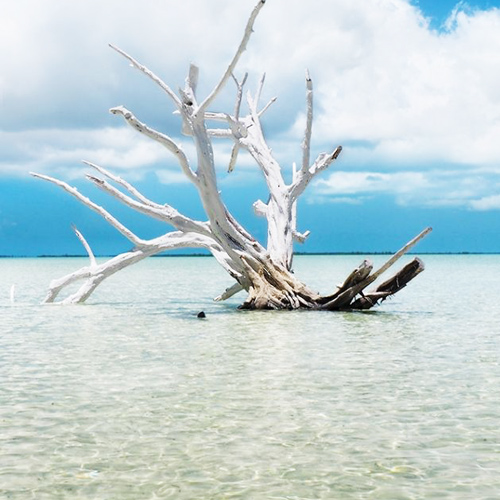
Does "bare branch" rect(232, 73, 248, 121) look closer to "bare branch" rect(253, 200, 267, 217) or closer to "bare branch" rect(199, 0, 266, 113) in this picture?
"bare branch" rect(253, 200, 267, 217)

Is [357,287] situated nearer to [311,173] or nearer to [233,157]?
[311,173]

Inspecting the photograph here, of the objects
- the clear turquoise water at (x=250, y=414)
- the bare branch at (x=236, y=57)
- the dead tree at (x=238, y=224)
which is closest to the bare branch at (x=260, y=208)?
the dead tree at (x=238, y=224)

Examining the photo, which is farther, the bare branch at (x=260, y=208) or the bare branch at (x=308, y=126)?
the bare branch at (x=260, y=208)

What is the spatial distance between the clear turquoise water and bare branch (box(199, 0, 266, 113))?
496cm

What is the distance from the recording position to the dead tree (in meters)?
16.9

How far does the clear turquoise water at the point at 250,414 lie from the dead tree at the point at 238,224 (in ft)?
14.0

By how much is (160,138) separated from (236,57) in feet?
7.70

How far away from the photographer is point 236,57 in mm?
15727

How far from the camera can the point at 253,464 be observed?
5426 mm

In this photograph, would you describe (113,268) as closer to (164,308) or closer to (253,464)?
(164,308)

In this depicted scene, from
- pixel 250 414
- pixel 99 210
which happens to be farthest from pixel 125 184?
pixel 250 414

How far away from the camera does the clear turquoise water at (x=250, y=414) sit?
5086 millimetres

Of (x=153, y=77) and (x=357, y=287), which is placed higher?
(x=153, y=77)

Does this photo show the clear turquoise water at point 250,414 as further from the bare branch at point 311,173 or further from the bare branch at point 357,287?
the bare branch at point 311,173
